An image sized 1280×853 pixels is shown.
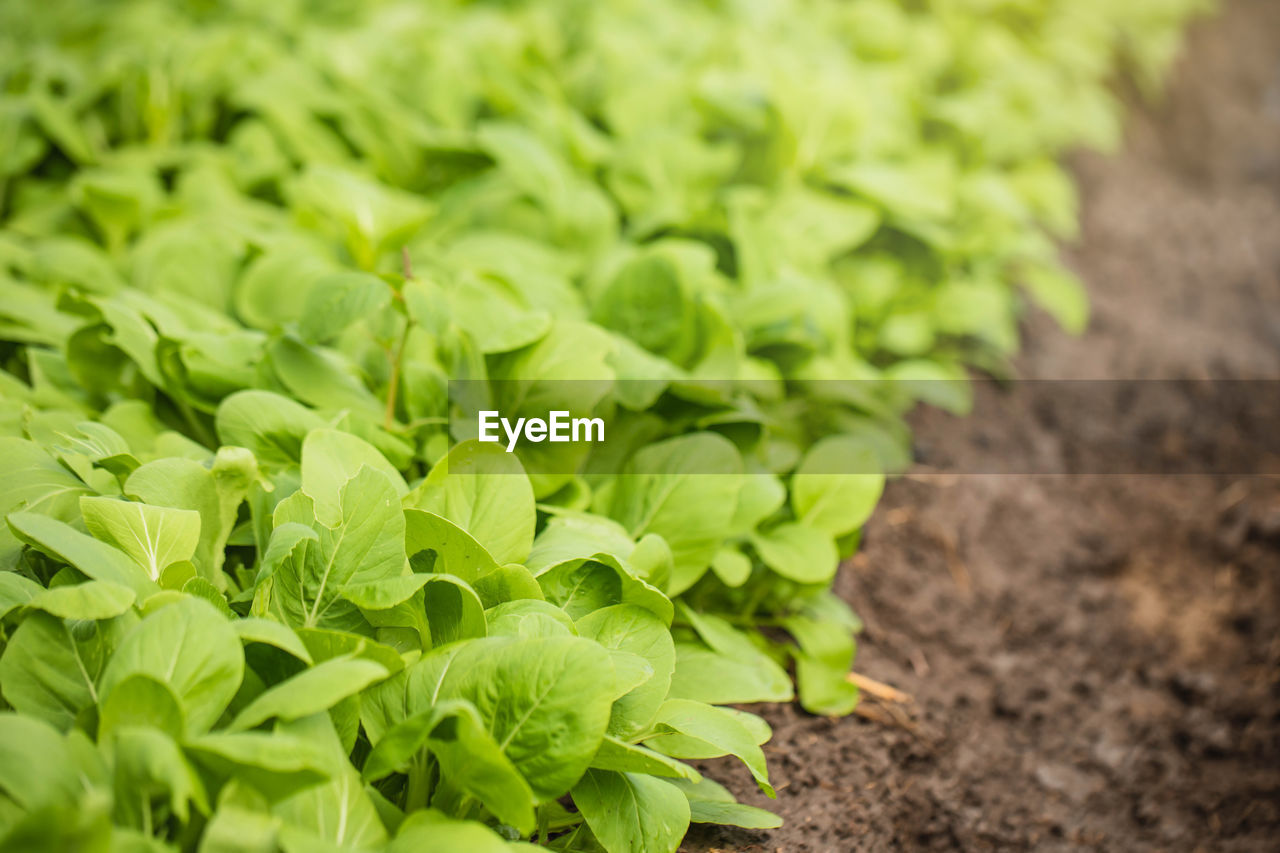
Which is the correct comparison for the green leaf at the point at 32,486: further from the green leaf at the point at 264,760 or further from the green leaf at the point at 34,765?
the green leaf at the point at 264,760

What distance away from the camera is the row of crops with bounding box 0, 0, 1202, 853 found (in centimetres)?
95

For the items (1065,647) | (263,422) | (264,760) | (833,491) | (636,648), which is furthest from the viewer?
(1065,647)

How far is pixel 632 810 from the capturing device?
111 cm

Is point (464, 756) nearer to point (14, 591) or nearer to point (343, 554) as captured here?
point (343, 554)

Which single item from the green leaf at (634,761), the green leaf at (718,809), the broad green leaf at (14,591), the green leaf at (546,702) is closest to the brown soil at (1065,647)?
the green leaf at (718,809)

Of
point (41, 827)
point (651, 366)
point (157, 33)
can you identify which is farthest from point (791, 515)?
point (157, 33)

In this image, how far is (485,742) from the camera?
90 cm

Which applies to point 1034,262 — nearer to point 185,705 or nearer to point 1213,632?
point 1213,632

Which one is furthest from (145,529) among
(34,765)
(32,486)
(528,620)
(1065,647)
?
(1065,647)

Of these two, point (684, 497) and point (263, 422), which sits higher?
point (263, 422)

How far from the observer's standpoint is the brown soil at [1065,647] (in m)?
1.53

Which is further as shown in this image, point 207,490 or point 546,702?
point 207,490

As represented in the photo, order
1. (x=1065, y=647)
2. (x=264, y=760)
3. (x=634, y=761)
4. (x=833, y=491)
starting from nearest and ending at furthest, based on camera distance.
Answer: (x=264, y=760), (x=634, y=761), (x=833, y=491), (x=1065, y=647)

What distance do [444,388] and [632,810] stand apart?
75 centimetres
